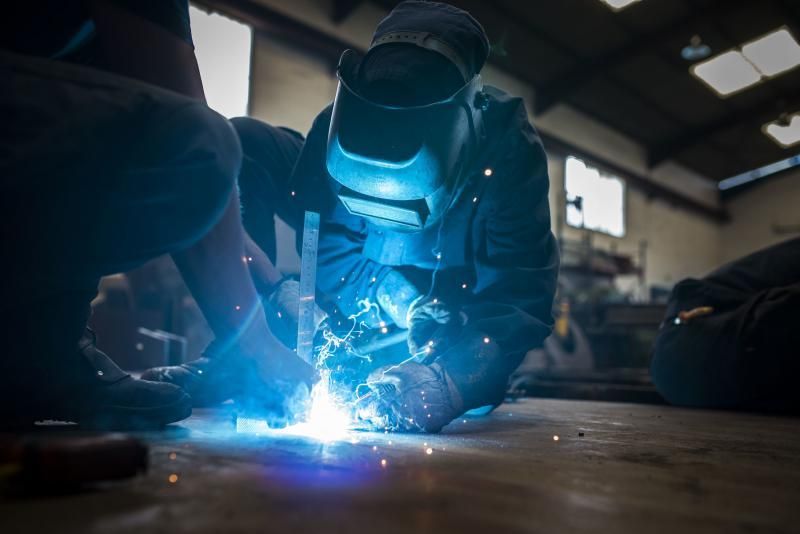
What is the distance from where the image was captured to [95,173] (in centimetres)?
106

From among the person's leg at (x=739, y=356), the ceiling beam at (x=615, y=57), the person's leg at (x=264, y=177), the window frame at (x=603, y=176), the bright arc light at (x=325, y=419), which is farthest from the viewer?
the window frame at (x=603, y=176)

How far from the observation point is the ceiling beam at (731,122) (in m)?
11.5

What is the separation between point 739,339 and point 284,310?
1.83 meters

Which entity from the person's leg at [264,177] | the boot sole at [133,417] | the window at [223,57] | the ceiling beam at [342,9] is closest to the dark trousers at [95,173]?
the boot sole at [133,417]

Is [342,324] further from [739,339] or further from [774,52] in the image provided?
[774,52]

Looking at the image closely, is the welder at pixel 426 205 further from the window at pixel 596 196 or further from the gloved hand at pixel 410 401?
the window at pixel 596 196

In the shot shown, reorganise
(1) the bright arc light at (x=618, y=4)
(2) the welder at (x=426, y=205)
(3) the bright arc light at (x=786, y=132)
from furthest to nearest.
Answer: (3) the bright arc light at (x=786, y=132)
(1) the bright arc light at (x=618, y=4)
(2) the welder at (x=426, y=205)

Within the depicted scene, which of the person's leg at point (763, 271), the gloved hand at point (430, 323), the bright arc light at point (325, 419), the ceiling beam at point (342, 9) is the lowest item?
the bright arc light at point (325, 419)

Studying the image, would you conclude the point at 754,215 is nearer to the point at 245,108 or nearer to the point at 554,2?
the point at 554,2

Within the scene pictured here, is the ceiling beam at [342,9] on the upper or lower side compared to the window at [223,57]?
upper

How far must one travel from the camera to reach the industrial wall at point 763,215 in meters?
15.2

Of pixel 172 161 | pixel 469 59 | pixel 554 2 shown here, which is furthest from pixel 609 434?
pixel 554 2

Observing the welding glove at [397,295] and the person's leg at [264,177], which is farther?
the person's leg at [264,177]

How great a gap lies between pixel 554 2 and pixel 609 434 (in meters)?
6.96
